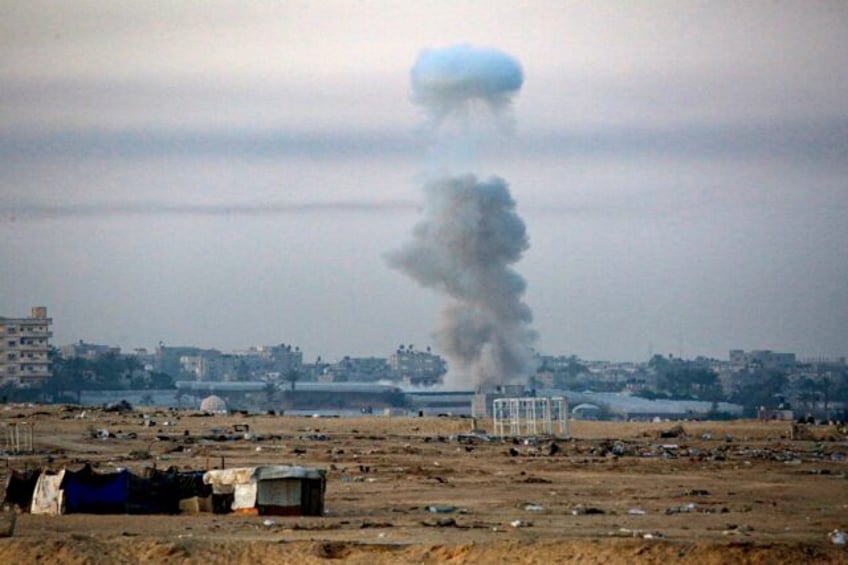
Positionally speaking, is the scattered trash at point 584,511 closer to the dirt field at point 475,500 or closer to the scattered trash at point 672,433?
the dirt field at point 475,500

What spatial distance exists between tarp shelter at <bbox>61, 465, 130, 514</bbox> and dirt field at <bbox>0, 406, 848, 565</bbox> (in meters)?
0.51

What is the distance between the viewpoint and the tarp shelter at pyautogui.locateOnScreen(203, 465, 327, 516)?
84.6 feet

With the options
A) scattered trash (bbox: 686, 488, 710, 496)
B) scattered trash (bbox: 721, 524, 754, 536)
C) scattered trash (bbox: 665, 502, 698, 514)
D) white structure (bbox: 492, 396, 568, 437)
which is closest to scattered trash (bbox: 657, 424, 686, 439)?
white structure (bbox: 492, 396, 568, 437)

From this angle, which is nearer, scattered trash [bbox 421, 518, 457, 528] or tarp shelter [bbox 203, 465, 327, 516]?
scattered trash [bbox 421, 518, 457, 528]

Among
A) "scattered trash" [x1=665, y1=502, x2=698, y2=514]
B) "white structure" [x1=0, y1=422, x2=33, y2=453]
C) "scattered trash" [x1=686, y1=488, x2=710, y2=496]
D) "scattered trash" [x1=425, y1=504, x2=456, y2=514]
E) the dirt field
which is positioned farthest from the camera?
"white structure" [x1=0, y1=422, x2=33, y2=453]

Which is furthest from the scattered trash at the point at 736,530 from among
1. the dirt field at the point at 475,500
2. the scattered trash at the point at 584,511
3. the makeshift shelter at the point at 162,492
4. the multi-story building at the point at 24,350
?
the multi-story building at the point at 24,350

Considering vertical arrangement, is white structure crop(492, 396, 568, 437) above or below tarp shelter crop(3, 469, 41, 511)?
above

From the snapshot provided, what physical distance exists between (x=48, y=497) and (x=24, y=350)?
110667 millimetres

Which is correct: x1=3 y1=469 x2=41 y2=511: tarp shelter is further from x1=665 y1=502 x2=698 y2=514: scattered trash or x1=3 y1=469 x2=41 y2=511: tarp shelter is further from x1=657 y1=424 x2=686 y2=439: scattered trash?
x1=657 y1=424 x2=686 y2=439: scattered trash

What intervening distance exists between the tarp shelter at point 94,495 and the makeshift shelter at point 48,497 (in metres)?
0.09

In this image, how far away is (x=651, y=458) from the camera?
40406 millimetres

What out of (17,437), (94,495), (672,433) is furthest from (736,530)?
(672,433)

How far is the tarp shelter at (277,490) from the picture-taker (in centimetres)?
2578

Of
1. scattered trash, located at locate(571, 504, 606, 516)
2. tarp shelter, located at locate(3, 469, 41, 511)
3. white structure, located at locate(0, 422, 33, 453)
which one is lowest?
scattered trash, located at locate(571, 504, 606, 516)
